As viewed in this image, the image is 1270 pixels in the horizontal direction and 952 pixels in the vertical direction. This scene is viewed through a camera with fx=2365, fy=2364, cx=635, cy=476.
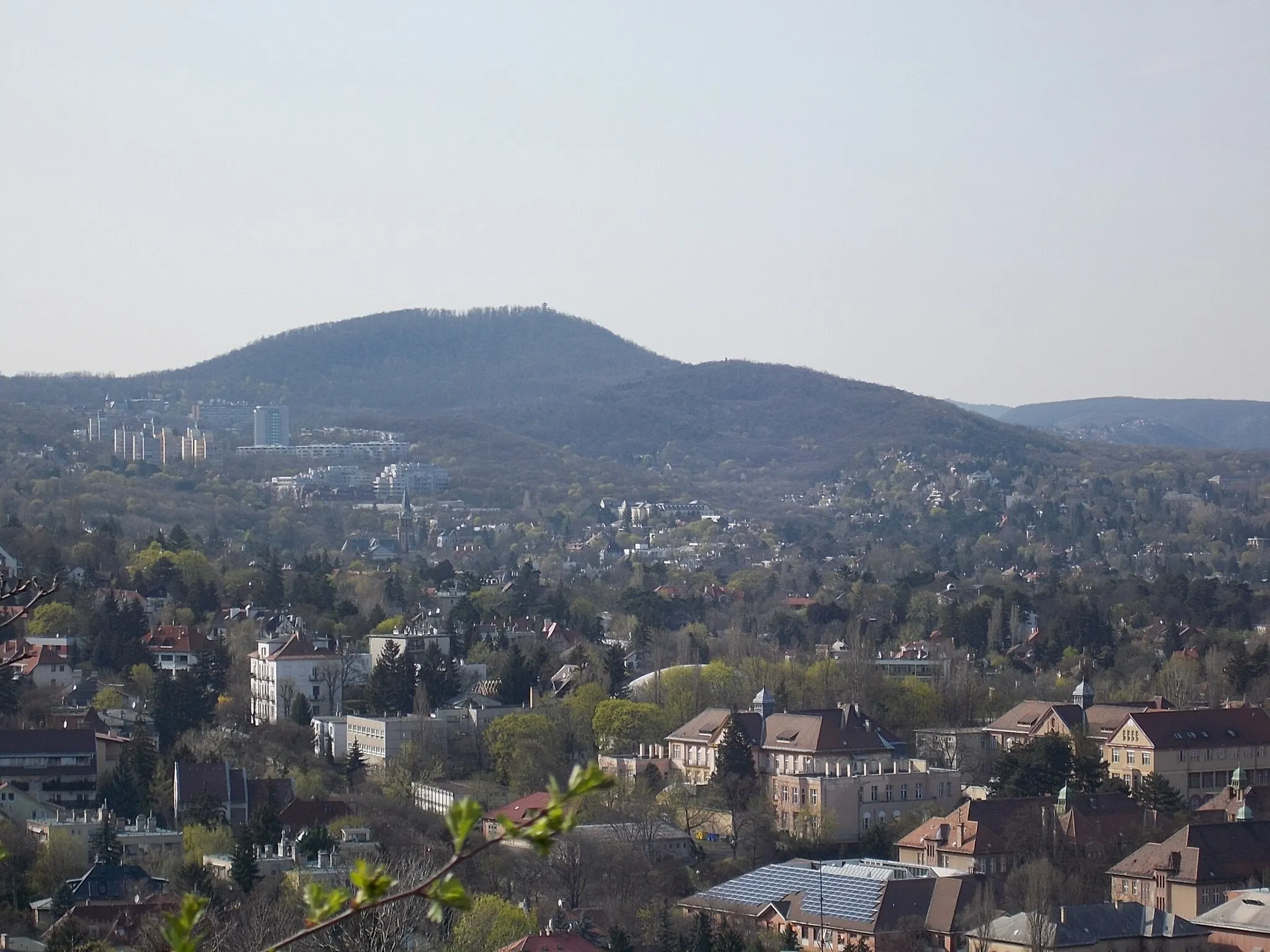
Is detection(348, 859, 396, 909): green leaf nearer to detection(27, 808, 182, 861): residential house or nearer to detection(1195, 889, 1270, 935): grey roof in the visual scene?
detection(1195, 889, 1270, 935): grey roof

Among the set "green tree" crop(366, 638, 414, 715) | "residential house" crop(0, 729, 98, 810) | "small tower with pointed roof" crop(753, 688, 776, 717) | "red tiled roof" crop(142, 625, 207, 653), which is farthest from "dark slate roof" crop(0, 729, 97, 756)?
"small tower with pointed roof" crop(753, 688, 776, 717)

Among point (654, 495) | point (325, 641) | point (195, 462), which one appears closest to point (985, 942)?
point (325, 641)

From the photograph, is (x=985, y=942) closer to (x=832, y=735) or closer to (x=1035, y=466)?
(x=832, y=735)

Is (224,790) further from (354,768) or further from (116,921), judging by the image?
(116,921)

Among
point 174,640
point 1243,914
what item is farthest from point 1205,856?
point 174,640

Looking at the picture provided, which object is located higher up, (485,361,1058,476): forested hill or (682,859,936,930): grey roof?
(485,361,1058,476): forested hill

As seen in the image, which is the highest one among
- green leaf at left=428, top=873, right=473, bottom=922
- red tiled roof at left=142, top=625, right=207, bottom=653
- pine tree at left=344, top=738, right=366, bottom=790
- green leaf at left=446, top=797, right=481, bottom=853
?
green leaf at left=446, top=797, right=481, bottom=853

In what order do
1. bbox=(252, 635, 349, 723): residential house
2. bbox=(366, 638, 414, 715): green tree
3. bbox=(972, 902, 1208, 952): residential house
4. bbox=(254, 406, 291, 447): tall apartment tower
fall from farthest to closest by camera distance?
bbox=(254, 406, 291, 447): tall apartment tower → bbox=(252, 635, 349, 723): residential house → bbox=(366, 638, 414, 715): green tree → bbox=(972, 902, 1208, 952): residential house
